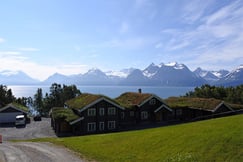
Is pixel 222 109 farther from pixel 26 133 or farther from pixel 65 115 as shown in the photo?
pixel 26 133

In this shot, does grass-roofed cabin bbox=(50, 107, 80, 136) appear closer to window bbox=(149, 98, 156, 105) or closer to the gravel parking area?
the gravel parking area

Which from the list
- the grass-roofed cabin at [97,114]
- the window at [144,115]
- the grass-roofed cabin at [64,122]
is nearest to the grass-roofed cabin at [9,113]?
the grass-roofed cabin at [64,122]

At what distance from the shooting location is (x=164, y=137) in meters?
24.7

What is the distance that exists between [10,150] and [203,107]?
42.6m

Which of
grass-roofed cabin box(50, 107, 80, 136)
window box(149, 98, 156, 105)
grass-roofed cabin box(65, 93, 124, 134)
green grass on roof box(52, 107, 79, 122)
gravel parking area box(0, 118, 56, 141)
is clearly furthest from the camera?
window box(149, 98, 156, 105)

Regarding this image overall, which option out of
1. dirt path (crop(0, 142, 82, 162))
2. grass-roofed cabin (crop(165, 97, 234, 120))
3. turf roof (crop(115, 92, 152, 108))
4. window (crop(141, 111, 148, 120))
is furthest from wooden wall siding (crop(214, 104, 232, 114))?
dirt path (crop(0, 142, 82, 162))

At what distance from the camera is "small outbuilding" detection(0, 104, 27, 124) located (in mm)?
62188

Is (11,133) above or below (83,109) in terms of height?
below

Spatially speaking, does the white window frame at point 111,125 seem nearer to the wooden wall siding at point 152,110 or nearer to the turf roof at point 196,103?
the wooden wall siding at point 152,110

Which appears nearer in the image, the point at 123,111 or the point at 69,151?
the point at 69,151

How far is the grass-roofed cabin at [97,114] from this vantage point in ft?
163

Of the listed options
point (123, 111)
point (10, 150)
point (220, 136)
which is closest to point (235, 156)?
point (220, 136)

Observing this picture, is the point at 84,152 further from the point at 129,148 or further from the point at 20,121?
the point at 20,121

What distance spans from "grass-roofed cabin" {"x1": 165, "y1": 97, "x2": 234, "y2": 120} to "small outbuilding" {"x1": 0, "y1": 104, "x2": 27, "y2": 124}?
3538 cm
